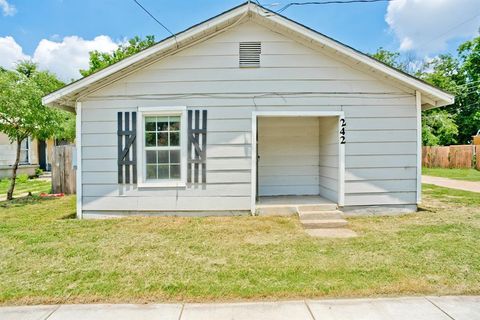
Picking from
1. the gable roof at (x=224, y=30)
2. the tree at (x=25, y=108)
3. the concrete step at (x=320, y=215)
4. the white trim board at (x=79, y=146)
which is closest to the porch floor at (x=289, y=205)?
the concrete step at (x=320, y=215)

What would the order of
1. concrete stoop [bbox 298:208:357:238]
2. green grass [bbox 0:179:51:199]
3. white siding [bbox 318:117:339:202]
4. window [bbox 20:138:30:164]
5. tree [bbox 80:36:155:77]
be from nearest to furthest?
concrete stoop [bbox 298:208:357:238]
white siding [bbox 318:117:339:202]
green grass [bbox 0:179:51:199]
window [bbox 20:138:30:164]
tree [bbox 80:36:155:77]

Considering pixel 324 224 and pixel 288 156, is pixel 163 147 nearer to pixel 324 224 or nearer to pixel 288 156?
pixel 288 156

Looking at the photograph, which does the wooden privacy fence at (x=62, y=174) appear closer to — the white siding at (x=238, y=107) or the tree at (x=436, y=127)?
the white siding at (x=238, y=107)

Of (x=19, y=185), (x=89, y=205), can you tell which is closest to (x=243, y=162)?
(x=89, y=205)

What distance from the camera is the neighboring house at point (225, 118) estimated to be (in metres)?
6.07

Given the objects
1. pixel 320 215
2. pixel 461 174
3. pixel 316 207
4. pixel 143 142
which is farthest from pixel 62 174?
pixel 461 174

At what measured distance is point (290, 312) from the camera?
2.59m

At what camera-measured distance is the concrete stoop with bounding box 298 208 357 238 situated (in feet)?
16.4

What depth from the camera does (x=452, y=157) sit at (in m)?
20.2

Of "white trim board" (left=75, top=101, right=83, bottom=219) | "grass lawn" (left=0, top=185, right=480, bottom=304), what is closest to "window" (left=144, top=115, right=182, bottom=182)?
"grass lawn" (left=0, top=185, right=480, bottom=304)

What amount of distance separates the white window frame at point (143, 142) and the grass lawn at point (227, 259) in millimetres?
757

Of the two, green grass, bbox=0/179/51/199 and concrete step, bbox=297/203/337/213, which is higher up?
concrete step, bbox=297/203/337/213

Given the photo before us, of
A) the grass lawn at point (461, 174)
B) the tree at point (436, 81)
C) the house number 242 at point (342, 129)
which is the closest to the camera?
the house number 242 at point (342, 129)

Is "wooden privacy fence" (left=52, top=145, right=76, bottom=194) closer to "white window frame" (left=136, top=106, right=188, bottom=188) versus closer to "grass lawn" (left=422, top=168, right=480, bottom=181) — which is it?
"white window frame" (left=136, top=106, right=188, bottom=188)
